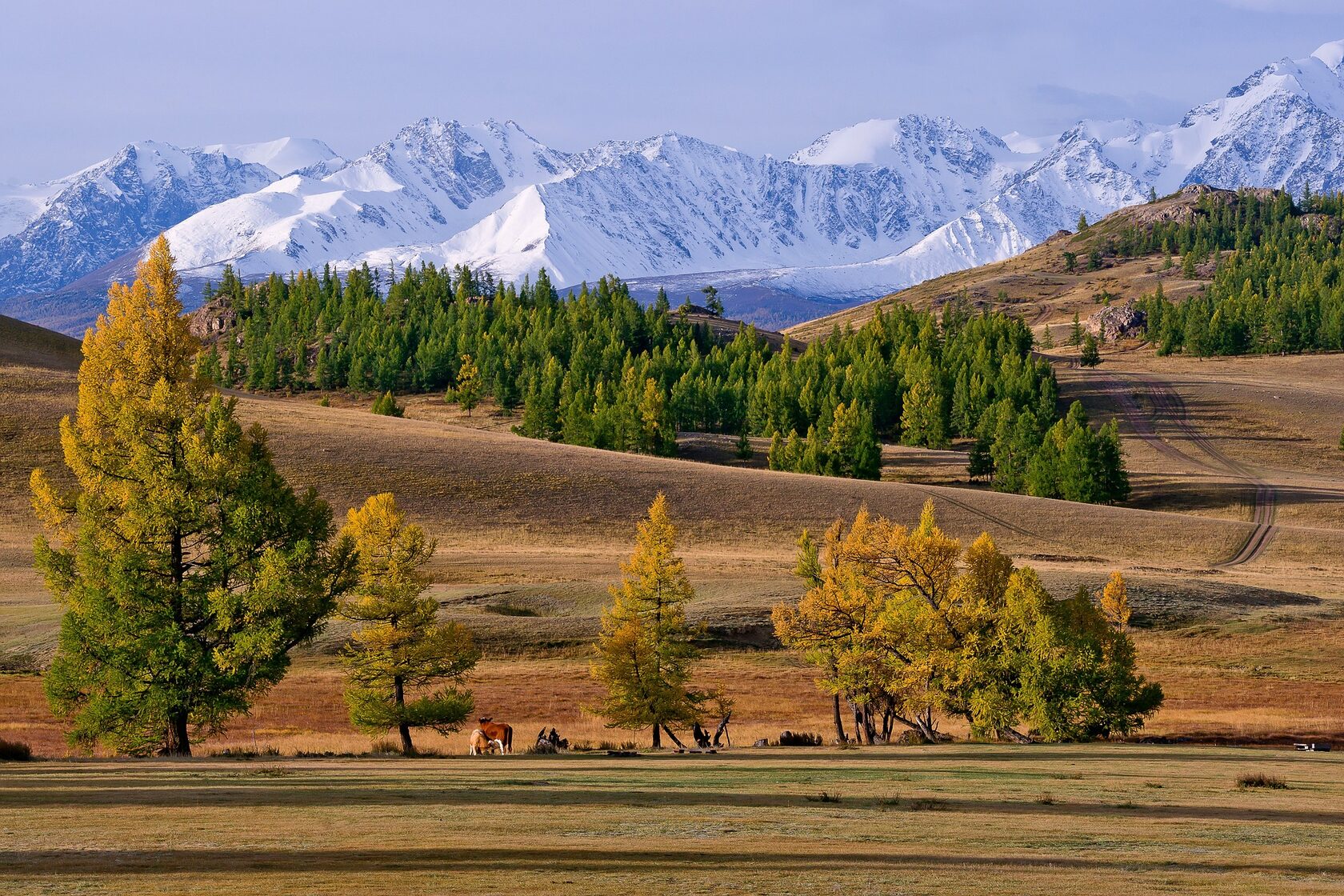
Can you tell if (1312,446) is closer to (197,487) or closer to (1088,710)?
(1088,710)

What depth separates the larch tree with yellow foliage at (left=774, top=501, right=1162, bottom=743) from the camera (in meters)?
41.8

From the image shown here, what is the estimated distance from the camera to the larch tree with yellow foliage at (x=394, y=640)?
139ft

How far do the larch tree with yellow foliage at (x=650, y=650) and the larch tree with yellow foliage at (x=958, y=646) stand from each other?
4.17 m

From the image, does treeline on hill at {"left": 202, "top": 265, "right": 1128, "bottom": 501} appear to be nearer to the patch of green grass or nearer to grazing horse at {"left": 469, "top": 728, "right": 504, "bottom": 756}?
grazing horse at {"left": 469, "top": 728, "right": 504, "bottom": 756}

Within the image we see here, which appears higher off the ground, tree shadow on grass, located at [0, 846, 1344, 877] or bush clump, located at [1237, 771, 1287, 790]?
tree shadow on grass, located at [0, 846, 1344, 877]

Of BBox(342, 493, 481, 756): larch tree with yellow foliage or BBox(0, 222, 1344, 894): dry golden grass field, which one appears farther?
BBox(342, 493, 481, 756): larch tree with yellow foliage

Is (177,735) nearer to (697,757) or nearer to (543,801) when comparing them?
(697,757)

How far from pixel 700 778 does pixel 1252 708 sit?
36.7 meters

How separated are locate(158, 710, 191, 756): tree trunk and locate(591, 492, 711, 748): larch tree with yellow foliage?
49.2 feet

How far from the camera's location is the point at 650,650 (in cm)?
4616

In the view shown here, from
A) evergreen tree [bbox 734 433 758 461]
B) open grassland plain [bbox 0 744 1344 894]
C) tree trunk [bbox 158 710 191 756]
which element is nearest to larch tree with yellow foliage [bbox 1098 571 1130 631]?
open grassland plain [bbox 0 744 1344 894]

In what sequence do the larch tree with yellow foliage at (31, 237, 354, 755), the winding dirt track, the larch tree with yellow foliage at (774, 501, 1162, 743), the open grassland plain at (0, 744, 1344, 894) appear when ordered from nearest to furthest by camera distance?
the open grassland plain at (0, 744, 1344, 894) < the larch tree with yellow foliage at (31, 237, 354, 755) < the larch tree with yellow foliage at (774, 501, 1162, 743) < the winding dirt track

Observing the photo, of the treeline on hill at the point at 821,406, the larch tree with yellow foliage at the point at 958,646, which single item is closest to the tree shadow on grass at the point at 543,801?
the larch tree with yellow foliage at the point at 958,646

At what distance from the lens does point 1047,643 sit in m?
41.1
